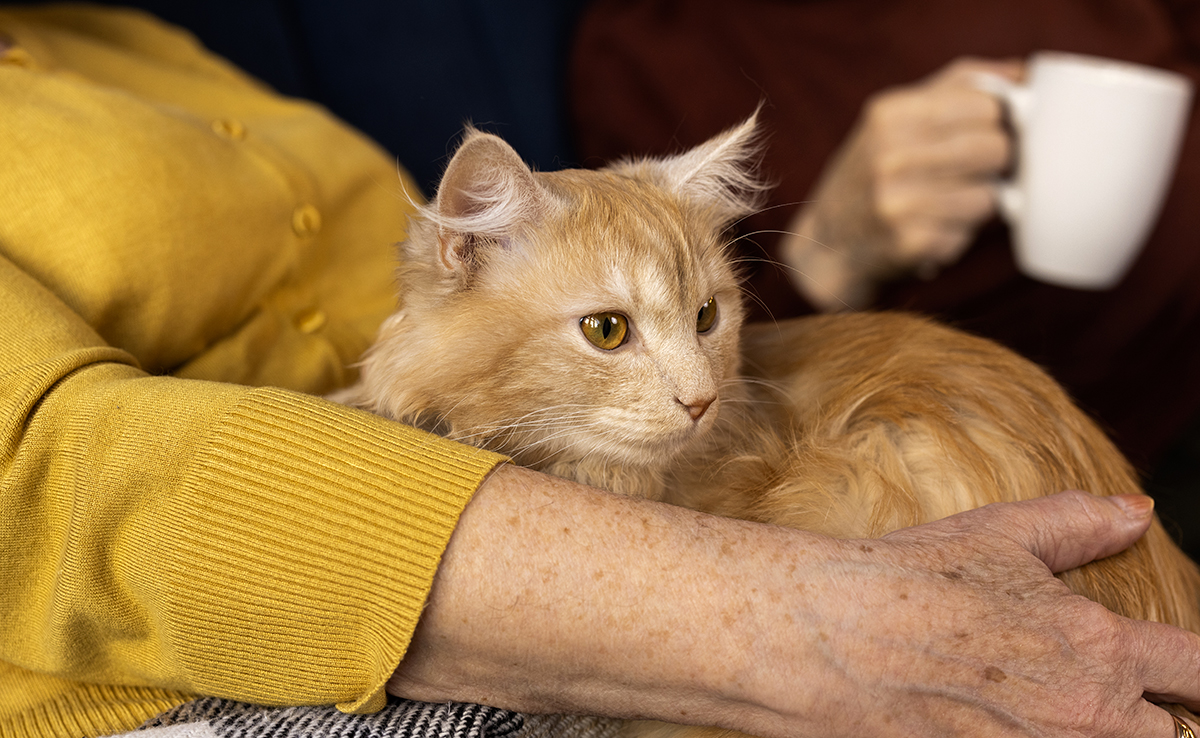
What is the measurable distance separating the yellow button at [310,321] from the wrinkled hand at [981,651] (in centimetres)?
105

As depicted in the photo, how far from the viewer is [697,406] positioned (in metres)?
1.10

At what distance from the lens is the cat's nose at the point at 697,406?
1.09m

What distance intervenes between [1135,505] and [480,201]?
922 mm

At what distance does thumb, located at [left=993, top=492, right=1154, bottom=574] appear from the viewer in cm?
98

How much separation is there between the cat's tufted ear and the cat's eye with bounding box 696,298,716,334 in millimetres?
280

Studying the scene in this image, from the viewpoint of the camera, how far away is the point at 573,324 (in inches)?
43.9

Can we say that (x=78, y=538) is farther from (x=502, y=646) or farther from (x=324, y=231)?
(x=324, y=231)

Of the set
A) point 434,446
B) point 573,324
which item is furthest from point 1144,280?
point 434,446

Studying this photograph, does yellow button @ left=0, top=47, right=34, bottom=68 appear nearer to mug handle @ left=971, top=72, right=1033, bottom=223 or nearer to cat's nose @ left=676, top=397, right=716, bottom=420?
cat's nose @ left=676, top=397, right=716, bottom=420

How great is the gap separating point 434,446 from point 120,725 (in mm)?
527

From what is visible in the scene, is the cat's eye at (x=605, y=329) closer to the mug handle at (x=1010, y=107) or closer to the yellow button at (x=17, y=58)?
the mug handle at (x=1010, y=107)

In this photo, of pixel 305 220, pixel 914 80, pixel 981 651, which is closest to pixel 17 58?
pixel 305 220

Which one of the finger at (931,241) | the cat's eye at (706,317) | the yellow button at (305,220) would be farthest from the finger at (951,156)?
the yellow button at (305,220)

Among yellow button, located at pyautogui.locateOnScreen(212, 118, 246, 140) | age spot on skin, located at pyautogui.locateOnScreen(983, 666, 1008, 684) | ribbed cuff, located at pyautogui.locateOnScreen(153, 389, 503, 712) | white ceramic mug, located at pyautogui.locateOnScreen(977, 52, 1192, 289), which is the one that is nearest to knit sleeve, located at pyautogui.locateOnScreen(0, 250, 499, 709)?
ribbed cuff, located at pyautogui.locateOnScreen(153, 389, 503, 712)
